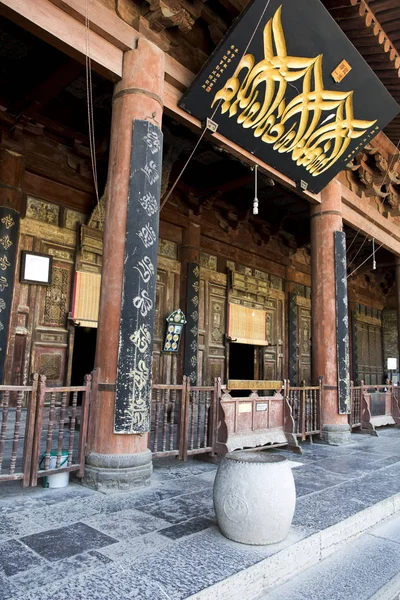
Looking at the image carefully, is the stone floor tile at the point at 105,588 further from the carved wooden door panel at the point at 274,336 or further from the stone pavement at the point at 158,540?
the carved wooden door panel at the point at 274,336

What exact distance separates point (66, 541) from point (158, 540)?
0.58 meters

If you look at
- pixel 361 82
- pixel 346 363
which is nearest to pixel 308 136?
pixel 361 82

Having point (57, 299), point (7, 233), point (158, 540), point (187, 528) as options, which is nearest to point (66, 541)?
point (158, 540)

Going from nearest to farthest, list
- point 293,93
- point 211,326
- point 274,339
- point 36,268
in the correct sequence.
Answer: point 293,93 < point 36,268 < point 211,326 < point 274,339

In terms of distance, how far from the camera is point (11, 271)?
21.9ft

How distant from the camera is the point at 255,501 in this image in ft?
8.93

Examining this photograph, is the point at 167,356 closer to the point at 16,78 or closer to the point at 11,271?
the point at 11,271

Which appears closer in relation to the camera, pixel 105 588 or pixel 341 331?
pixel 105 588

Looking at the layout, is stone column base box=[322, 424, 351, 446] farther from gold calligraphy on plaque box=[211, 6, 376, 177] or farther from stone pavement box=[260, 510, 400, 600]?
gold calligraphy on plaque box=[211, 6, 376, 177]

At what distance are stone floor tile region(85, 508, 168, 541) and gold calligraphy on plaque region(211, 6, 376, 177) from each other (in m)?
4.68

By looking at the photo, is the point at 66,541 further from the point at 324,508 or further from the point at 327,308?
the point at 327,308

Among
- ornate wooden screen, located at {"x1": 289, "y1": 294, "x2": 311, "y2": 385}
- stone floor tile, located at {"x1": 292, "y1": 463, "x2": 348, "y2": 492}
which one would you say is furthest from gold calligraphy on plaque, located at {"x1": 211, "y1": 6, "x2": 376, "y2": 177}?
ornate wooden screen, located at {"x1": 289, "y1": 294, "x2": 311, "y2": 385}

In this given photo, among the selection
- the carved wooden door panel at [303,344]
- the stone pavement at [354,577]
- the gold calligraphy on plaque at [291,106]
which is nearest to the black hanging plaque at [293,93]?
the gold calligraphy on plaque at [291,106]

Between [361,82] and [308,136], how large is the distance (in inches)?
42.1
